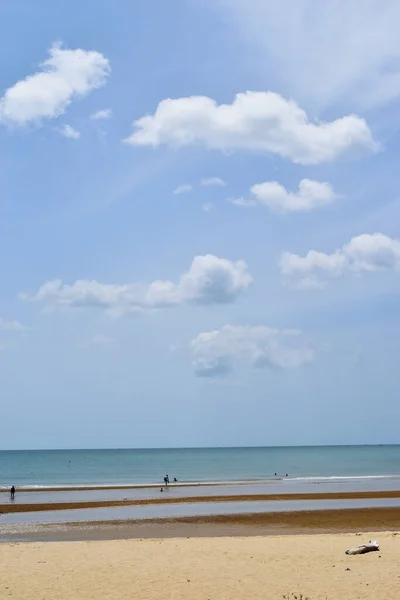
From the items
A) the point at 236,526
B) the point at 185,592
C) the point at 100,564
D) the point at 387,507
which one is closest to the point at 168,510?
the point at 236,526

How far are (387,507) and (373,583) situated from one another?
27080 mm

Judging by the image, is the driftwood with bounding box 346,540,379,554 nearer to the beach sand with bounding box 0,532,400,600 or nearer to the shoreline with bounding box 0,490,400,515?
the beach sand with bounding box 0,532,400,600

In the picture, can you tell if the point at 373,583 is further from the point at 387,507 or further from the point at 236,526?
the point at 387,507

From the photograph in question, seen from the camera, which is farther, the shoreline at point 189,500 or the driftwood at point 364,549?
the shoreline at point 189,500

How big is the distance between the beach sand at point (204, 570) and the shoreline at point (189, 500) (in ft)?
71.9

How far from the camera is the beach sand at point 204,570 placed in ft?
54.0

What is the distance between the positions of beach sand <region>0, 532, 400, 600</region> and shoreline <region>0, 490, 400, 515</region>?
21.9m

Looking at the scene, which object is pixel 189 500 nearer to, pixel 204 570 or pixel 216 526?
pixel 216 526

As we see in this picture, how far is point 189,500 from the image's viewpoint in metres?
51.8

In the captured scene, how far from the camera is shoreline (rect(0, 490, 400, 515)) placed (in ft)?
154

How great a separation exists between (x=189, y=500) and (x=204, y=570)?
109 feet

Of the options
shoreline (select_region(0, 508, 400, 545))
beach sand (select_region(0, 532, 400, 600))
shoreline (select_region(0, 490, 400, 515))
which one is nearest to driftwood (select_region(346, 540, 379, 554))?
beach sand (select_region(0, 532, 400, 600))

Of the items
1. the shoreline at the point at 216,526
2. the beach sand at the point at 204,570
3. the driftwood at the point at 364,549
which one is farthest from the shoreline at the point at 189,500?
the driftwood at the point at 364,549

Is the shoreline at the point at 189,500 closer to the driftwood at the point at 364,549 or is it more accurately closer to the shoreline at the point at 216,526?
the shoreline at the point at 216,526
